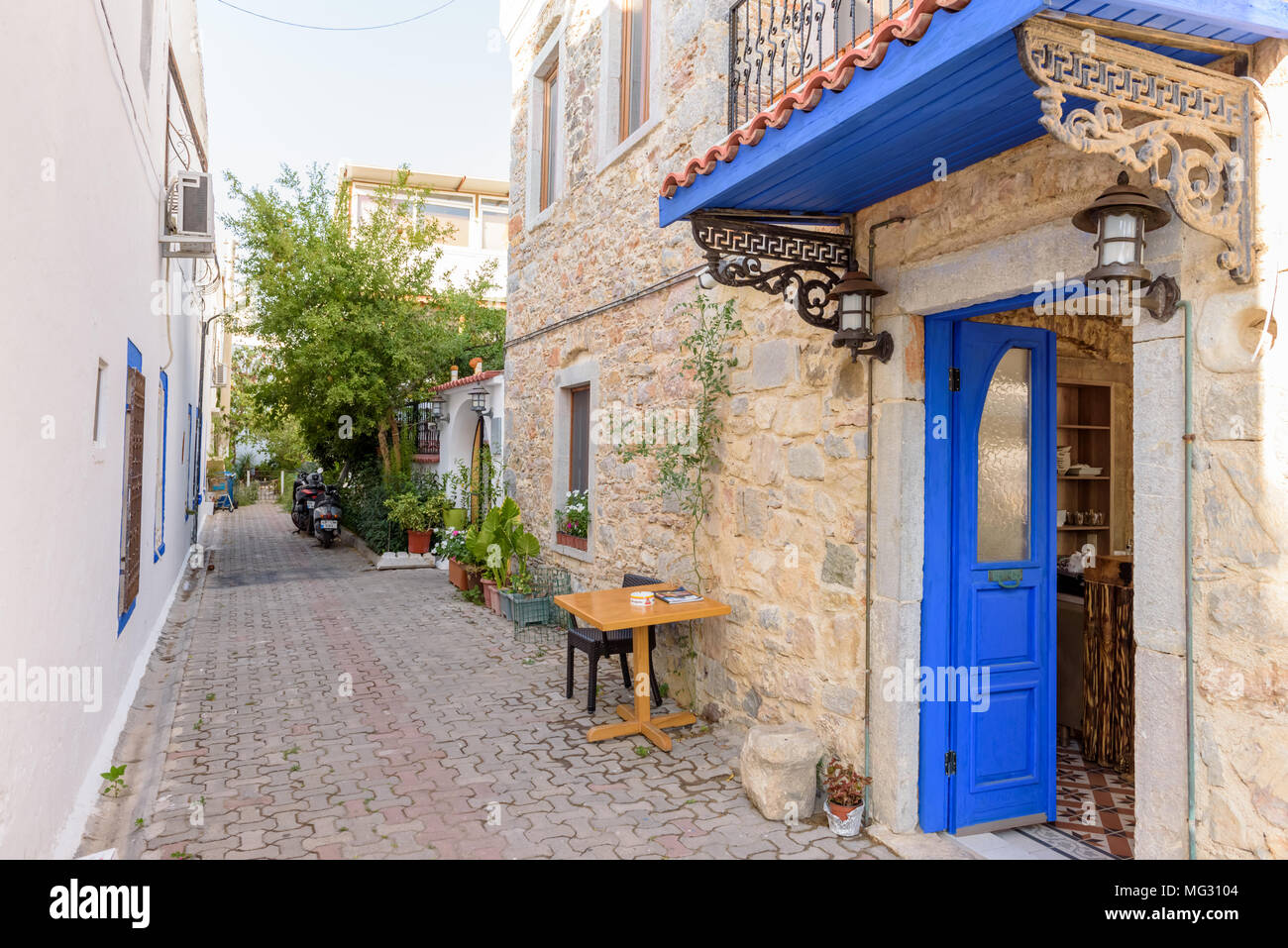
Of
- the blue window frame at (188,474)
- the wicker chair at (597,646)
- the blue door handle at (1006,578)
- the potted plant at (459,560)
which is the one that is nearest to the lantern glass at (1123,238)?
the blue door handle at (1006,578)

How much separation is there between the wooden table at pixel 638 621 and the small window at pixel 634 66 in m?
3.95

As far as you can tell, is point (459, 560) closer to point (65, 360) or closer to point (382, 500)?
point (382, 500)

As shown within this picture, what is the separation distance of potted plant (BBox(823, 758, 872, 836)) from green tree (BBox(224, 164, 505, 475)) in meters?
10.9

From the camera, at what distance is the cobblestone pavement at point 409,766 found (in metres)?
3.65

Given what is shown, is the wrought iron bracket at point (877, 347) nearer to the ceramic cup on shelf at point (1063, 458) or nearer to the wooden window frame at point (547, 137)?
the ceramic cup on shelf at point (1063, 458)

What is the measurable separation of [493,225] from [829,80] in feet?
74.9

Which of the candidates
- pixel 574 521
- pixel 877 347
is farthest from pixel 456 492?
pixel 877 347

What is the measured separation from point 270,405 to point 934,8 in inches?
556

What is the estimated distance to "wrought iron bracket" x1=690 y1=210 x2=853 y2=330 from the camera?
3.79 metres

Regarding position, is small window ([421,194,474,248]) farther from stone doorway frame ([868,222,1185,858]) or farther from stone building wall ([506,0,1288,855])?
stone doorway frame ([868,222,1185,858])

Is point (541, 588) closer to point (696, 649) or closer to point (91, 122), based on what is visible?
point (696, 649)

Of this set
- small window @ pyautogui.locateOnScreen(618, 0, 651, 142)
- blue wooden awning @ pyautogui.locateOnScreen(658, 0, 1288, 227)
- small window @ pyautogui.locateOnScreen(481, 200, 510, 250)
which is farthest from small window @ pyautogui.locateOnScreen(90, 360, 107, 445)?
small window @ pyautogui.locateOnScreen(481, 200, 510, 250)

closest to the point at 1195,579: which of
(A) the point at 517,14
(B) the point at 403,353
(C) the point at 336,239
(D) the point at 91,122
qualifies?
(D) the point at 91,122

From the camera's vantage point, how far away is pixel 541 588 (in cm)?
851
